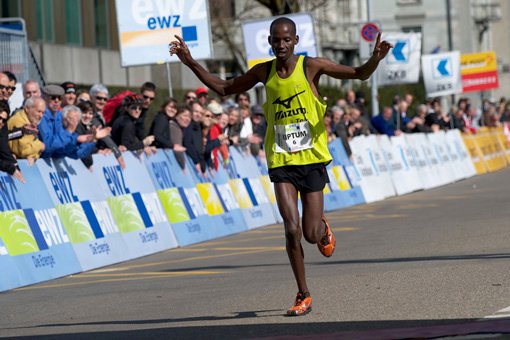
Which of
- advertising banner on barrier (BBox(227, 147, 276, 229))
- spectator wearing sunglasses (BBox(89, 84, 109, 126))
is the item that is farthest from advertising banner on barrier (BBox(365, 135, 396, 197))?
spectator wearing sunglasses (BBox(89, 84, 109, 126))

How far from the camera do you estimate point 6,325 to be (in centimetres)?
1085

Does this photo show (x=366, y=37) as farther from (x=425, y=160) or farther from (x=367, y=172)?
(x=367, y=172)

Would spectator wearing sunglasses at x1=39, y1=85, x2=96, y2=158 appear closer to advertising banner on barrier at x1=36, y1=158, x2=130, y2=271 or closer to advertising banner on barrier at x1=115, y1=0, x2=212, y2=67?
advertising banner on barrier at x1=36, y1=158, x2=130, y2=271

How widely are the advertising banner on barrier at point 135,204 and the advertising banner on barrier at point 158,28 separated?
3.87 meters

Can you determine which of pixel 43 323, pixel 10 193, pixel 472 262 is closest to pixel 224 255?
pixel 10 193

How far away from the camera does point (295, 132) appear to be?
10531 millimetres

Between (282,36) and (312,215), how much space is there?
1.31 meters

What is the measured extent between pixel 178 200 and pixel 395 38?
17652 millimetres

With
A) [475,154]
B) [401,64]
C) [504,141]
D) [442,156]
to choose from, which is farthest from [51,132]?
[504,141]

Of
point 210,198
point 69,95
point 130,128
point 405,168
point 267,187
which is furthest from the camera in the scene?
point 405,168

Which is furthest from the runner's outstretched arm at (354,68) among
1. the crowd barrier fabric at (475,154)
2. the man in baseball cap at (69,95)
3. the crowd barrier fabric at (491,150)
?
the crowd barrier fabric at (491,150)

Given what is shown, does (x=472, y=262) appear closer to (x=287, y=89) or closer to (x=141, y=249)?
(x=287, y=89)

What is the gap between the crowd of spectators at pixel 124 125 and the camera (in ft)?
52.7

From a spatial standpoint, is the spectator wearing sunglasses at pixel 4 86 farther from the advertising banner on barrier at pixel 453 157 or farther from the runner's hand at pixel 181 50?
the advertising banner on barrier at pixel 453 157
